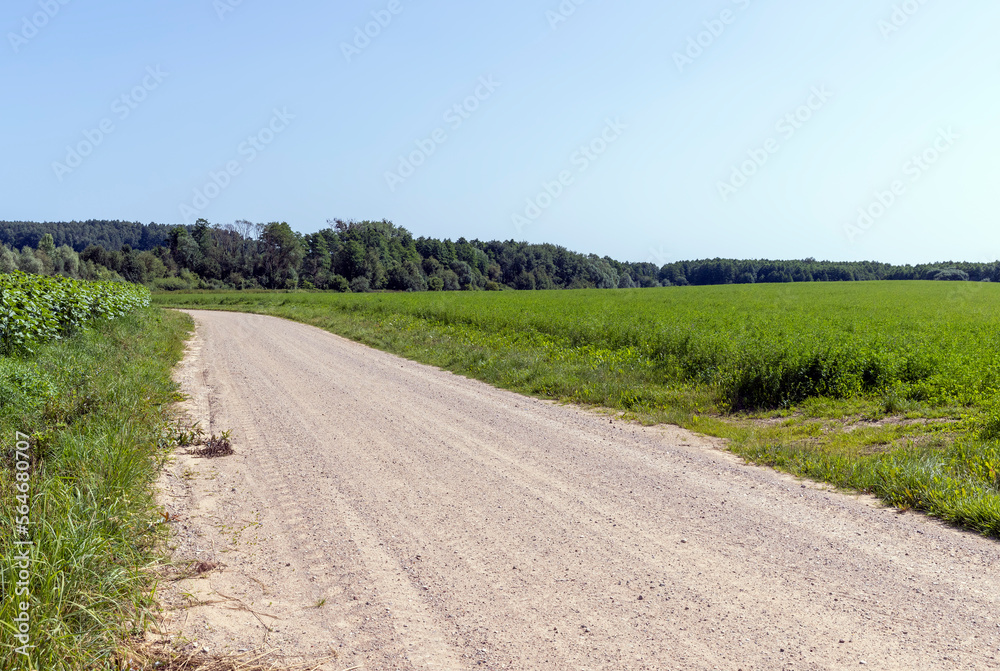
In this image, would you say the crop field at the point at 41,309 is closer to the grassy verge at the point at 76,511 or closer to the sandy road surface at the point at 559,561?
the grassy verge at the point at 76,511

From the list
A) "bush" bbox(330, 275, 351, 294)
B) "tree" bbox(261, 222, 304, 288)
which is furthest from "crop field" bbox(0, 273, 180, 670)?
"tree" bbox(261, 222, 304, 288)

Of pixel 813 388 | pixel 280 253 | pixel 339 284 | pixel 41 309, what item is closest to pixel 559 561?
pixel 813 388

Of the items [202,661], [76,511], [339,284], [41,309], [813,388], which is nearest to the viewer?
[202,661]

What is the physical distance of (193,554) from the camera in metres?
4.98

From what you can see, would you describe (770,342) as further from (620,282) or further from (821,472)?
(620,282)

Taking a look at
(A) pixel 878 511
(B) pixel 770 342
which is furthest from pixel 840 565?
(B) pixel 770 342

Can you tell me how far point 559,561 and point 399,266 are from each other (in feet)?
326

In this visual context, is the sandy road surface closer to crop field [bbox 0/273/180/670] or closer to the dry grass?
the dry grass

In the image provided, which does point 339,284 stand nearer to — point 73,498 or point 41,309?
point 41,309

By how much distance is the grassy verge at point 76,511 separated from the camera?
11.1ft

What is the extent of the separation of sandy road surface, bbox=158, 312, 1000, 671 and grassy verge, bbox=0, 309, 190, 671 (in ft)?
1.40

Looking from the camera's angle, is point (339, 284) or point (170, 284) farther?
point (339, 284)

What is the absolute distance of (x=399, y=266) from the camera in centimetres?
10194

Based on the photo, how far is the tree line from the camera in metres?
93.4
